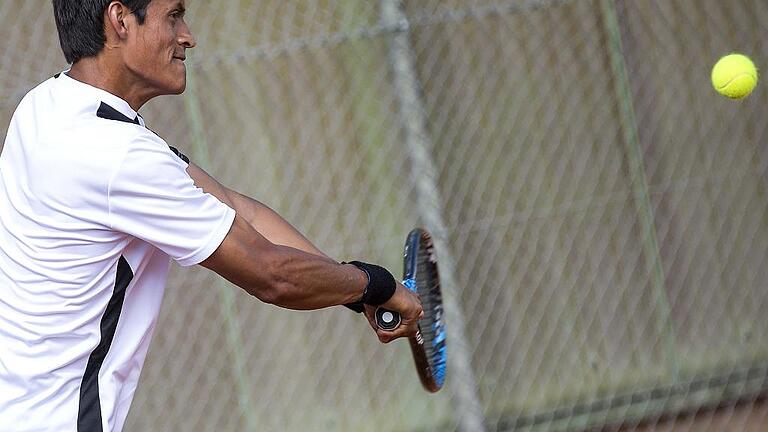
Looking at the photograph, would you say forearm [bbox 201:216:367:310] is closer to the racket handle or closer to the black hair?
the racket handle

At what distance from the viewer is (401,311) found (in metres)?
3.06

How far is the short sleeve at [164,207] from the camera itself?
8.69ft

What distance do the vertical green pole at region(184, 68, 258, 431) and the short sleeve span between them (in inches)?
100

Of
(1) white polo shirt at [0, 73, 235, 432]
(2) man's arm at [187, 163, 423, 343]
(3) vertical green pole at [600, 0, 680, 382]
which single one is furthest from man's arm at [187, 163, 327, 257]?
(3) vertical green pole at [600, 0, 680, 382]

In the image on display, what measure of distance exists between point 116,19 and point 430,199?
2.68 m

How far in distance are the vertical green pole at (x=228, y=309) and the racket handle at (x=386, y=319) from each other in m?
2.32

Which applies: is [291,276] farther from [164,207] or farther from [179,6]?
[179,6]

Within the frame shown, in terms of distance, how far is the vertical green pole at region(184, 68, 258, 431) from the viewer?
5.27m

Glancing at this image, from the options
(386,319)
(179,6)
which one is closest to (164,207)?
(179,6)

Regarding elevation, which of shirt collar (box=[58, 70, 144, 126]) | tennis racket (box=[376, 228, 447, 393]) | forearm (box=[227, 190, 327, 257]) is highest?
shirt collar (box=[58, 70, 144, 126])

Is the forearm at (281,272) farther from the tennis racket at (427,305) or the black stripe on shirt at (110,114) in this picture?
the tennis racket at (427,305)

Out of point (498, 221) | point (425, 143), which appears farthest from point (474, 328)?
point (425, 143)

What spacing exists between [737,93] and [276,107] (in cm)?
200

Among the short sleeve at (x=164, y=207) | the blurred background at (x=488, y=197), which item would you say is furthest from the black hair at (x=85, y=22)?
the blurred background at (x=488, y=197)
